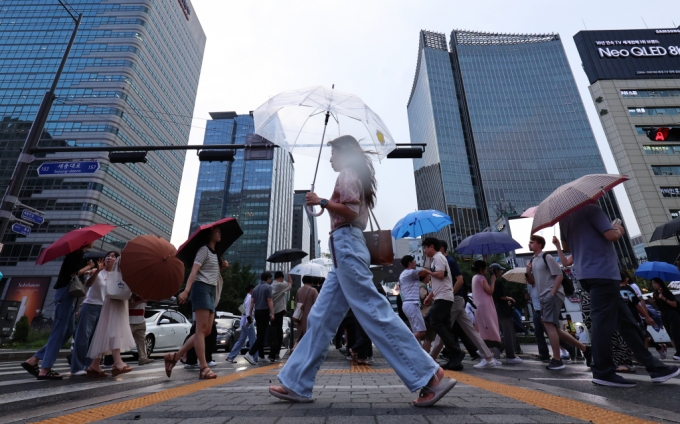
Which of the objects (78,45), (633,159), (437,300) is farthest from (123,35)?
(633,159)

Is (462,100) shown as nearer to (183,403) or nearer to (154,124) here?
(154,124)

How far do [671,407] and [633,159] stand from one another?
5723 cm

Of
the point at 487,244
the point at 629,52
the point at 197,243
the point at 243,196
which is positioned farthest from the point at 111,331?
the point at 243,196

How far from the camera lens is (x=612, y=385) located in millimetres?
3143

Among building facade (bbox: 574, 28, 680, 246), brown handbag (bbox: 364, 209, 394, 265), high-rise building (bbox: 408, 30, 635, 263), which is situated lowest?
brown handbag (bbox: 364, 209, 394, 265)

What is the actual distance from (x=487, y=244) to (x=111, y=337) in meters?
7.70

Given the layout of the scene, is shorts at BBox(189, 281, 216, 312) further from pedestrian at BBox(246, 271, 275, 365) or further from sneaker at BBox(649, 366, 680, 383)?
sneaker at BBox(649, 366, 680, 383)

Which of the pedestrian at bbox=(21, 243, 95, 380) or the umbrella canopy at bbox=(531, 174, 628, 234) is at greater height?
the umbrella canopy at bbox=(531, 174, 628, 234)

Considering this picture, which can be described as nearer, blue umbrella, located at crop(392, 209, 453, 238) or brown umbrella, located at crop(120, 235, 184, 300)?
brown umbrella, located at crop(120, 235, 184, 300)

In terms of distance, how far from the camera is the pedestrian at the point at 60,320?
14.8 feet

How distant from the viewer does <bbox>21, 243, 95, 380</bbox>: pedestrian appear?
4.52m

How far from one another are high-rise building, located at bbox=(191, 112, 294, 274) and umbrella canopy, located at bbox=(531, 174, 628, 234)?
97.9 m

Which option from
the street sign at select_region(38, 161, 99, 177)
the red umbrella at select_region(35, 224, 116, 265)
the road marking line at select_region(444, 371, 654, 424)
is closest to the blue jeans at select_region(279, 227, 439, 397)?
the road marking line at select_region(444, 371, 654, 424)

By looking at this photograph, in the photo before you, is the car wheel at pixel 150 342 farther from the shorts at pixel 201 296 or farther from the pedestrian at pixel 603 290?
the pedestrian at pixel 603 290
